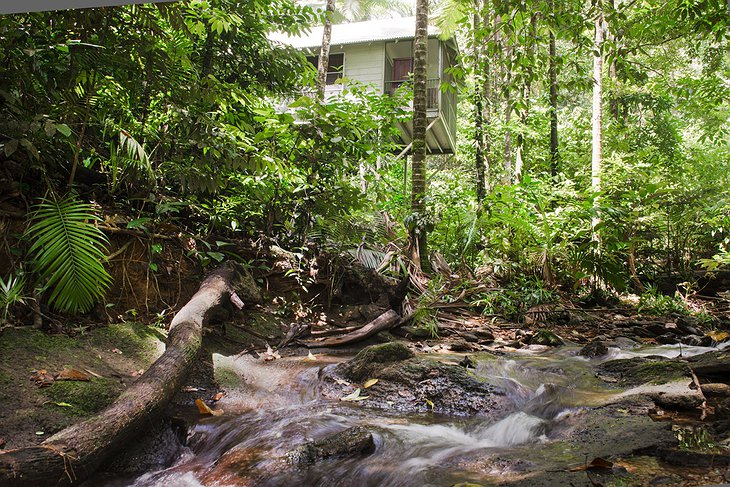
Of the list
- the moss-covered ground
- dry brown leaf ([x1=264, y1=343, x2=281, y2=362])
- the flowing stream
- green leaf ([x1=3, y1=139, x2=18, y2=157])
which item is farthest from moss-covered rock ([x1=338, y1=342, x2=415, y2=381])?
green leaf ([x1=3, y1=139, x2=18, y2=157])

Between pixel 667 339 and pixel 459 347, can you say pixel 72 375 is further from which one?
pixel 667 339

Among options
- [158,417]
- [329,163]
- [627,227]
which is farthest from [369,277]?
[158,417]

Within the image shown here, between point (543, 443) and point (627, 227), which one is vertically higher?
point (627, 227)

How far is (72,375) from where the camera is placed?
2.64 metres

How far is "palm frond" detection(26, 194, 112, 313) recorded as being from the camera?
297 cm

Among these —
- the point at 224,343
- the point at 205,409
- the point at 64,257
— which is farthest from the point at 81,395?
the point at 224,343

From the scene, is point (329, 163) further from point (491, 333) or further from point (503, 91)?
point (491, 333)

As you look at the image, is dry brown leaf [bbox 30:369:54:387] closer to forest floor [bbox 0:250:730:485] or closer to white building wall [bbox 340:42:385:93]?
forest floor [bbox 0:250:730:485]

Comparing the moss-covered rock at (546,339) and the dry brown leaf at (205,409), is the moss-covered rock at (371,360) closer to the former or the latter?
the dry brown leaf at (205,409)

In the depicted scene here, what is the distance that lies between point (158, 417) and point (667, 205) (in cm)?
374

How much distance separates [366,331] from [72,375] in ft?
7.27

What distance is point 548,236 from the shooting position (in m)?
5.79

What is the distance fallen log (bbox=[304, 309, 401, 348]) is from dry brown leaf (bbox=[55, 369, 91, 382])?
167 cm

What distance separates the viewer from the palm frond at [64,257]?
9.75 feet
